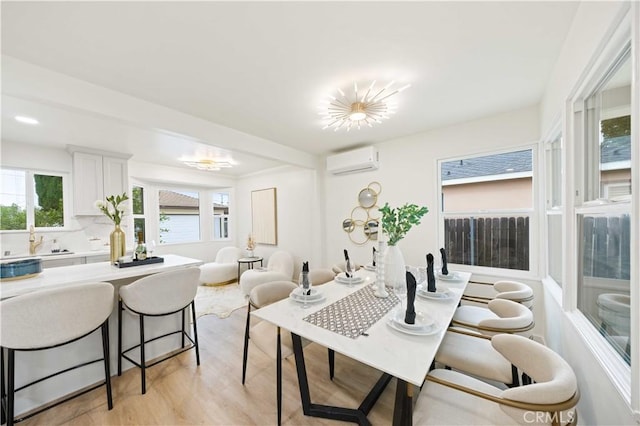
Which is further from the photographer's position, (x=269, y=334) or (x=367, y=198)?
(x=367, y=198)

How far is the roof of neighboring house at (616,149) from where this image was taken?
1.08 metres

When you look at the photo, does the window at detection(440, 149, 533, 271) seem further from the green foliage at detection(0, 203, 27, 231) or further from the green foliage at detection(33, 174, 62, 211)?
the green foliage at detection(0, 203, 27, 231)

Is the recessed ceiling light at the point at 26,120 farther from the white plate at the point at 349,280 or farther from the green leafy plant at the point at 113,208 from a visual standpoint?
the white plate at the point at 349,280

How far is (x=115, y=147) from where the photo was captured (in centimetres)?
374

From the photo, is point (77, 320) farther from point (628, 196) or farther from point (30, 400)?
point (628, 196)

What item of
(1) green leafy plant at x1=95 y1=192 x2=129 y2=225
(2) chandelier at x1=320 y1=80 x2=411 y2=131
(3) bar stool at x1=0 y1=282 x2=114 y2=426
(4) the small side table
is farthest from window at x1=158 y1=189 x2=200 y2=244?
(2) chandelier at x1=320 y1=80 x2=411 y2=131

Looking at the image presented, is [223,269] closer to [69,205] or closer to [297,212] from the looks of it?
[297,212]

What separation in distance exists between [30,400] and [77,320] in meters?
0.81

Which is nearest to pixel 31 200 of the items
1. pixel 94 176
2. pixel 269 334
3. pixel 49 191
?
pixel 49 191

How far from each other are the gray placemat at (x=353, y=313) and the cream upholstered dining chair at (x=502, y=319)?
528 mm

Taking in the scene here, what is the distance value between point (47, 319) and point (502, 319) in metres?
2.85

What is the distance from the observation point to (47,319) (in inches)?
57.6

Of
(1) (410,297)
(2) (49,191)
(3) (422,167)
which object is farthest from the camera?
(2) (49,191)

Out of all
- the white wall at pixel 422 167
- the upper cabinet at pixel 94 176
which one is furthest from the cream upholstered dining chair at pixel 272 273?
the upper cabinet at pixel 94 176
